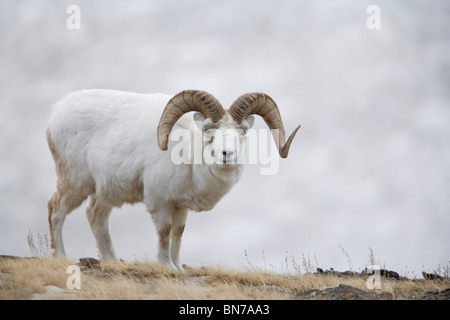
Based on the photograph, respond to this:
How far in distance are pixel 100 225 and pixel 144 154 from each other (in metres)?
2.35

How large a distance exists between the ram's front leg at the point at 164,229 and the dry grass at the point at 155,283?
0.38m

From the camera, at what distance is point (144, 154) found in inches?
433

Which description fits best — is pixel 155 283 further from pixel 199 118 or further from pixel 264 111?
pixel 264 111

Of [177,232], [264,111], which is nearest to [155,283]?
[177,232]

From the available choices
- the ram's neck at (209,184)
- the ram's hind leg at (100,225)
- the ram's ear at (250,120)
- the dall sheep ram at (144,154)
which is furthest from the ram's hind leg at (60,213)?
the ram's ear at (250,120)

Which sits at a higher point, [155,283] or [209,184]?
[209,184]

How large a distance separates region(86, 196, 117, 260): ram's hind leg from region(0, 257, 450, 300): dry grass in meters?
1.72

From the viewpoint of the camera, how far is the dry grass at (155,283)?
8.04 meters

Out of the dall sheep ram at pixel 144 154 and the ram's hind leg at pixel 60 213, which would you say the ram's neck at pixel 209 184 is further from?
the ram's hind leg at pixel 60 213
